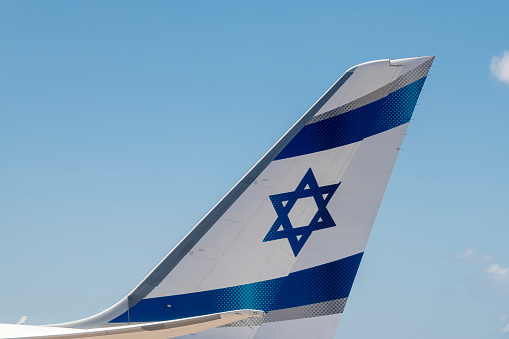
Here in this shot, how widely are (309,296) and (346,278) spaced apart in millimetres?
796

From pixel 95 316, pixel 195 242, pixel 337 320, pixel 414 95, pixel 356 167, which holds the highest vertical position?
pixel 414 95

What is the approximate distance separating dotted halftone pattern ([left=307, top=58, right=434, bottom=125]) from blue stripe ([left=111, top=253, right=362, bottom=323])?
2.86 metres

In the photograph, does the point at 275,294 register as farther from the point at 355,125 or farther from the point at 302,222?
the point at 355,125

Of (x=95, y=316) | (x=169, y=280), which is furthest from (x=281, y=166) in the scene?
(x=95, y=316)

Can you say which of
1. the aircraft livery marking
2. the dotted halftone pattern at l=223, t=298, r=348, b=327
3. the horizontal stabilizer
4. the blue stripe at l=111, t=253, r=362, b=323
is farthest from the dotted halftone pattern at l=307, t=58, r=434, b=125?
the horizontal stabilizer

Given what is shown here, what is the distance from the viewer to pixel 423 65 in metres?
12.6

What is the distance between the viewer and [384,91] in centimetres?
1275

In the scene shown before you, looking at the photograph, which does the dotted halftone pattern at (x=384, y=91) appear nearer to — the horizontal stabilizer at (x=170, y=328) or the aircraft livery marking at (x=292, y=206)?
the aircraft livery marking at (x=292, y=206)

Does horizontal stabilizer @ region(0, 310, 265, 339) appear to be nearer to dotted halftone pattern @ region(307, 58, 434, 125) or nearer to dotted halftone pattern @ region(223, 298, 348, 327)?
dotted halftone pattern @ region(223, 298, 348, 327)

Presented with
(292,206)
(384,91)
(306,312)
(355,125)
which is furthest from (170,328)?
(384,91)

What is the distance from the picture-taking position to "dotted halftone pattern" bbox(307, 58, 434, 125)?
12594 millimetres

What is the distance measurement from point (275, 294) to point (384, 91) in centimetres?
451

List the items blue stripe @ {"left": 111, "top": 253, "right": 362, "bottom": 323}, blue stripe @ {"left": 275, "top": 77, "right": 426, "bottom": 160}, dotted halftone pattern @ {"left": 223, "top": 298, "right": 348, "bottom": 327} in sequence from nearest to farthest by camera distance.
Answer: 1. dotted halftone pattern @ {"left": 223, "top": 298, "right": 348, "bottom": 327}
2. blue stripe @ {"left": 111, "top": 253, "right": 362, "bottom": 323}
3. blue stripe @ {"left": 275, "top": 77, "right": 426, "bottom": 160}

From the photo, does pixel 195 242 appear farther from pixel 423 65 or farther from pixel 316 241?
pixel 423 65
